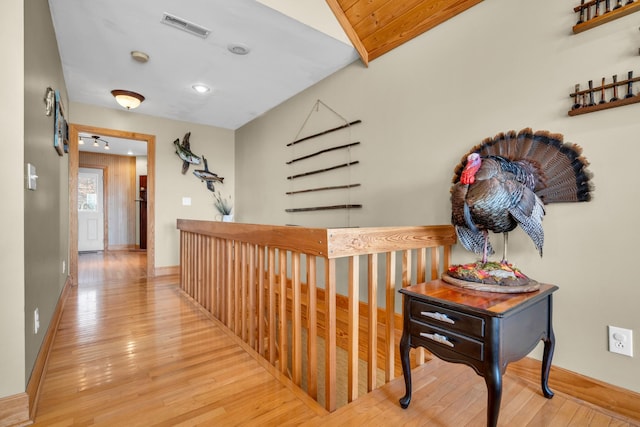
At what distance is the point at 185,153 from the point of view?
474cm

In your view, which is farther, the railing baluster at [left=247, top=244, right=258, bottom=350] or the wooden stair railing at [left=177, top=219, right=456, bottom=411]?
the railing baluster at [left=247, top=244, right=258, bottom=350]

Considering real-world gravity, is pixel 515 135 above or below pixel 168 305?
above

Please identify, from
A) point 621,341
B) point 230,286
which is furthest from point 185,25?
point 621,341

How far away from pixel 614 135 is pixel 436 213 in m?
1.01

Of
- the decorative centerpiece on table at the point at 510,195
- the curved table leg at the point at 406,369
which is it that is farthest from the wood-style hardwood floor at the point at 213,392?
the decorative centerpiece on table at the point at 510,195

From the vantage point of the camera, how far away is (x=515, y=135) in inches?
72.6

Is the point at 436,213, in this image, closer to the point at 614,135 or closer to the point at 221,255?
the point at 614,135

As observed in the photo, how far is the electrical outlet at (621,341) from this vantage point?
57.8 inches

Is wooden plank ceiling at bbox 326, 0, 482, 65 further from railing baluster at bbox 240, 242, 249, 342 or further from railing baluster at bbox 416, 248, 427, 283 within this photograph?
railing baluster at bbox 240, 242, 249, 342

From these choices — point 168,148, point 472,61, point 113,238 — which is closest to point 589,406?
point 472,61

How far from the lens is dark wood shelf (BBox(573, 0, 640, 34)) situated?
4.75 feet

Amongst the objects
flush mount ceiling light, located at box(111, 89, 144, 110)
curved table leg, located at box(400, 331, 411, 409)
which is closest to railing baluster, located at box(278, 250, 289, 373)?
curved table leg, located at box(400, 331, 411, 409)

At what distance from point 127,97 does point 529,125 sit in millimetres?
3847

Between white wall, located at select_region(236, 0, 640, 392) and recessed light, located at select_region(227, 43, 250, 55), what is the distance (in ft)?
3.29
